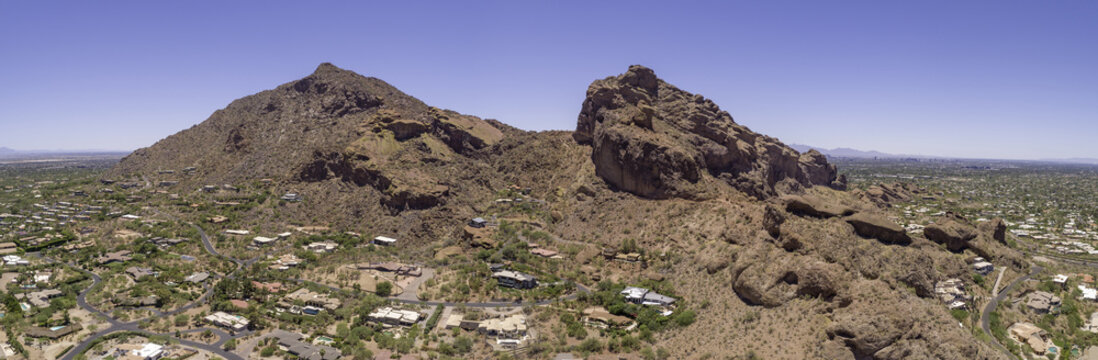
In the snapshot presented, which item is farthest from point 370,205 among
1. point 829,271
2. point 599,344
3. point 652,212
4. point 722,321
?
point 829,271

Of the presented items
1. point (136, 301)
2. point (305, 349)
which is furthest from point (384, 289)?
point (136, 301)

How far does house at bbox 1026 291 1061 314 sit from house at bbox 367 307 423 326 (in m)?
59.9

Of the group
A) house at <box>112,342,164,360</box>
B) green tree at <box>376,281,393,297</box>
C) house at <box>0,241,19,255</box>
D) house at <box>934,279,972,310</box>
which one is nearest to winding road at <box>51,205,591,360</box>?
green tree at <box>376,281,393,297</box>

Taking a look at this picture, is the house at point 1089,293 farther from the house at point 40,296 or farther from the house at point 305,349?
the house at point 40,296

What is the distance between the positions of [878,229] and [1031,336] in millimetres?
14638

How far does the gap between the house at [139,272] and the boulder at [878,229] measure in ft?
249

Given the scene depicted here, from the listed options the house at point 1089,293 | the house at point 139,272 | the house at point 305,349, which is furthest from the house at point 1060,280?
the house at point 139,272

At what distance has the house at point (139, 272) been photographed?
208ft

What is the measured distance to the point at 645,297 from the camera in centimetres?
5528

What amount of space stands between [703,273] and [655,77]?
57748 millimetres

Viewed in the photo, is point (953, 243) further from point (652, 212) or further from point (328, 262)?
point (328, 262)

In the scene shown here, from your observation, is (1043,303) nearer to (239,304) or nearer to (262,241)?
(239,304)

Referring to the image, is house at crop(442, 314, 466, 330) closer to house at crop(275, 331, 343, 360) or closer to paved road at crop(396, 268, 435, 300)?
paved road at crop(396, 268, 435, 300)

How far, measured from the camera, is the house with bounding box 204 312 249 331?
164ft
